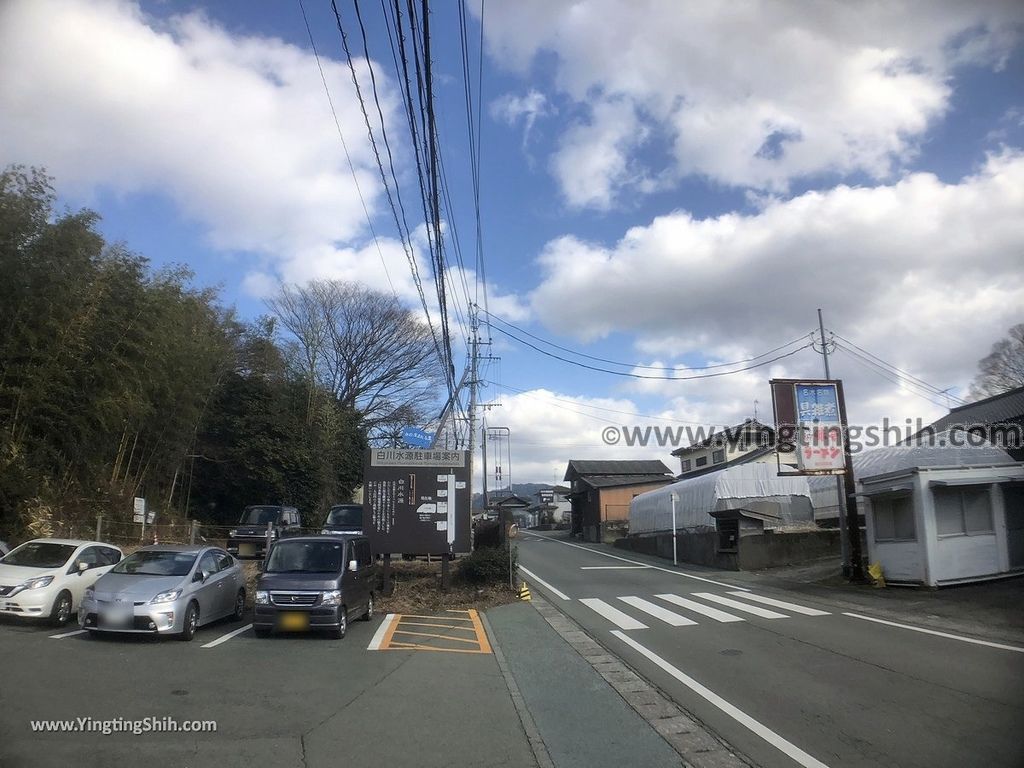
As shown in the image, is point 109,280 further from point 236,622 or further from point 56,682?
point 56,682

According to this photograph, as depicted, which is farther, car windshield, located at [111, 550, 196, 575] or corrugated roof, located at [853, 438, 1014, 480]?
corrugated roof, located at [853, 438, 1014, 480]

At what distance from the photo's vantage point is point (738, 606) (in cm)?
1578

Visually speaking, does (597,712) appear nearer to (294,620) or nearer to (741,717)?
(741,717)

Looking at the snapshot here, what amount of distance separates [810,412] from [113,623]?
18.0 meters

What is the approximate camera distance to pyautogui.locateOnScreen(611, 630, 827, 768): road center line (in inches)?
232

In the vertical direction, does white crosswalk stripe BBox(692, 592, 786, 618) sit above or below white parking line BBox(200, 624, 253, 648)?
below

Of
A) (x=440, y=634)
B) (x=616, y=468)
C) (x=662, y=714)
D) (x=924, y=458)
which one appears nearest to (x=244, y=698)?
(x=662, y=714)

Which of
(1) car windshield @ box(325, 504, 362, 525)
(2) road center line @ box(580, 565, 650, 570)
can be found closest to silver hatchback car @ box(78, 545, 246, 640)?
(1) car windshield @ box(325, 504, 362, 525)

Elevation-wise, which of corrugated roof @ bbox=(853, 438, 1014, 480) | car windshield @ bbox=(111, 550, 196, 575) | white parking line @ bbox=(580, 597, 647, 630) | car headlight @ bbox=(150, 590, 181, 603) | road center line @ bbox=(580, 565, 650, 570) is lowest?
road center line @ bbox=(580, 565, 650, 570)

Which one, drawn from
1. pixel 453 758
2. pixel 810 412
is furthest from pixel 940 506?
pixel 453 758

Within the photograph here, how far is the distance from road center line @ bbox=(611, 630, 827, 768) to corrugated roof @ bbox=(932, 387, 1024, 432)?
2136 centimetres

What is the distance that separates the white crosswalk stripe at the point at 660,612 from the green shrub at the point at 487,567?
9.94ft

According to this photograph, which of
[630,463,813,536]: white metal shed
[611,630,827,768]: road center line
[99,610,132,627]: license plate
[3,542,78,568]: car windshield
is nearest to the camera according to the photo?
[611,630,827,768]: road center line

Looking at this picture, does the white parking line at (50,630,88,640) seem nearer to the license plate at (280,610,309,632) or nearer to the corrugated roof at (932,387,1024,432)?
the license plate at (280,610,309,632)
